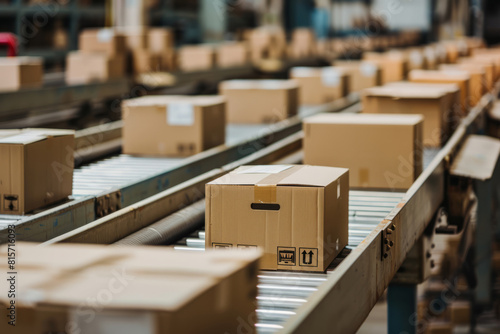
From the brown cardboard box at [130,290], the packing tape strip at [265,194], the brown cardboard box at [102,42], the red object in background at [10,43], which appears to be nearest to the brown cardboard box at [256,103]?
the red object in background at [10,43]

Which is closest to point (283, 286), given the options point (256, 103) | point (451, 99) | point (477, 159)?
point (477, 159)

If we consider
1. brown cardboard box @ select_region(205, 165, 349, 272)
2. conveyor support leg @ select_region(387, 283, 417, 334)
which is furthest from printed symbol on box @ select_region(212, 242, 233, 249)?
conveyor support leg @ select_region(387, 283, 417, 334)

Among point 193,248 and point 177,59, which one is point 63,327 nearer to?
point 193,248

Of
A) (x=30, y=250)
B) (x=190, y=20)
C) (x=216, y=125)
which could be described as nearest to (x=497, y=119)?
(x=216, y=125)

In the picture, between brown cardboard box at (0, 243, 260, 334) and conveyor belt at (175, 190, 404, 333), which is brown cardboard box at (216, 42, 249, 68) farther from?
brown cardboard box at (0, 243, 260, 334)

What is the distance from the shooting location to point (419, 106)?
16.0ft

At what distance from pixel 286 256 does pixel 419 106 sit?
2.69 m

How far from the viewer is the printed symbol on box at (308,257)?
2.44 m

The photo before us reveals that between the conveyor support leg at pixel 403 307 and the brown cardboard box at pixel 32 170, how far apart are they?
1.87m

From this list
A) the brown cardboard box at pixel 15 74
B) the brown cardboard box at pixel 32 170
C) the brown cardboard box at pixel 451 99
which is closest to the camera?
the brown cardboard box at pixel 32 170

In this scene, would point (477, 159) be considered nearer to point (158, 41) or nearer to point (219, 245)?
point (219, 245)

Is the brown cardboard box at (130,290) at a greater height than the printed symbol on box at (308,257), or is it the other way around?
the brown cardboard box at (130,290)

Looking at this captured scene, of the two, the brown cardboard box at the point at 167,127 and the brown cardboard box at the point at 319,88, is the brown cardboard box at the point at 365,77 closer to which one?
the brown cardboard box at the point at 319,88

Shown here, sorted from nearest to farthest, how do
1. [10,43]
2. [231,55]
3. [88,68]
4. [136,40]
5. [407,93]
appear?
[407,93] < [10,43] < [88,68] < [136,40] < [231,55]
